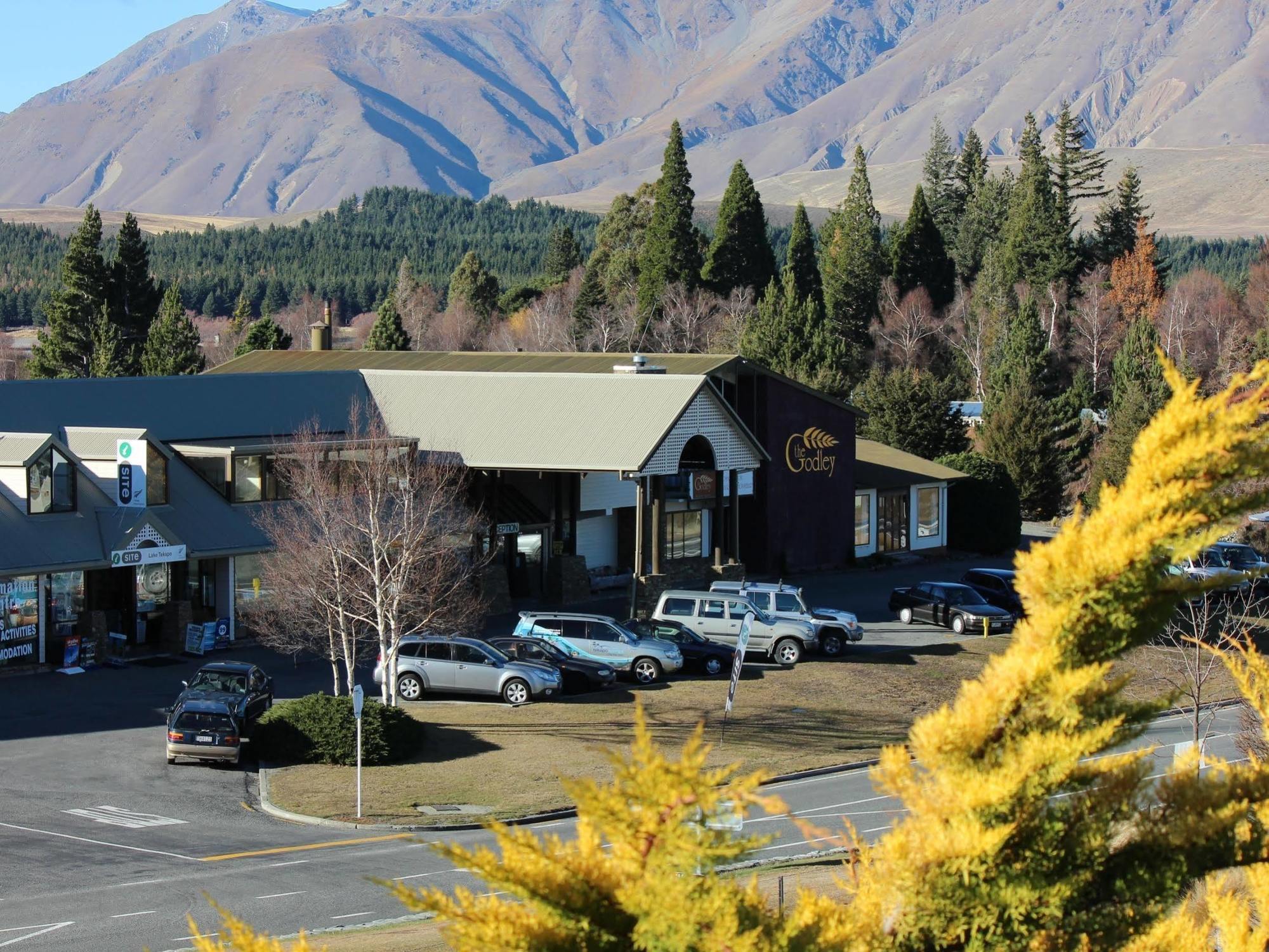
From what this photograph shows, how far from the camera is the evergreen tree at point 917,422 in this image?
6819 centimetres

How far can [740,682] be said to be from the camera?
120ft

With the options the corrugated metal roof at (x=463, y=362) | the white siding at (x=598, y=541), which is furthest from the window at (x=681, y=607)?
the corrugated metal roof at (x=463, y=362)

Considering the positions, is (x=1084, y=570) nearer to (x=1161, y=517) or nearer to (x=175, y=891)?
(x=1161, y=517)

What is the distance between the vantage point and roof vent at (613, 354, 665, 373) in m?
49.5

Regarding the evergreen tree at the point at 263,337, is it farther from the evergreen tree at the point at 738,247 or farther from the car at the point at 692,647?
the car at the point at 692,647

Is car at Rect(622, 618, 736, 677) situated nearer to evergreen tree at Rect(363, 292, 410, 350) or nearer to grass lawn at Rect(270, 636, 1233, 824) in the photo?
grass lawn at Rect(270, 636, 1233, 824)

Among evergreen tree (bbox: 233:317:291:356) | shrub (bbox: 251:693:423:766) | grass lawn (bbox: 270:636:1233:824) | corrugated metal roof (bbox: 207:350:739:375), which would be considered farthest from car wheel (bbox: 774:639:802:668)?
evergreen tree (bbox: 233:317:291:356)

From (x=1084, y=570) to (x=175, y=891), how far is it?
1634 cm

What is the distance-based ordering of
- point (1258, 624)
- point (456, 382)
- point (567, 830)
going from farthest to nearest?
point (456, 382), point (1258, 624), point (567, 830)

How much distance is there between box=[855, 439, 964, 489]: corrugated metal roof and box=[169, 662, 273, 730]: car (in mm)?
30395

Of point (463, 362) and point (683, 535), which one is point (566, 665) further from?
point (463, 362)

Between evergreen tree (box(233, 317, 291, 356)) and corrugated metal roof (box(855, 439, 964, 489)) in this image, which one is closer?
corrugated metal roof (box(855, 439, 964, 489))

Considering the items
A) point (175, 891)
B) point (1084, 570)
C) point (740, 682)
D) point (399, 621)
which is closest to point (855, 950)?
point (1084, 570)

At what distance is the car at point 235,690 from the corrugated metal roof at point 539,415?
1473 cm
